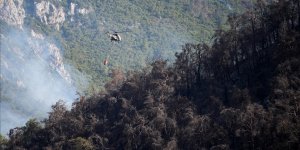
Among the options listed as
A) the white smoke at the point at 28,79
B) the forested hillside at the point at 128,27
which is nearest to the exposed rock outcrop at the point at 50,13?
the forested hillside at the point at 128,27

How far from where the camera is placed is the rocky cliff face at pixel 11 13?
16938cm

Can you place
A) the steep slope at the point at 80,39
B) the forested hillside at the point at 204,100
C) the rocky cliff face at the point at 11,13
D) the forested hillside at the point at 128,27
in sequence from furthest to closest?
the rocky cliff face at the point at 11,13 → the forested hillside at the point at 128,27 → the steep slope at the point at 80,39 → the forested hillside at the point at 204,100

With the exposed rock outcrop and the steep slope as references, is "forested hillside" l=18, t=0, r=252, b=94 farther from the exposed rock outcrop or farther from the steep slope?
the exposed rock outcrop

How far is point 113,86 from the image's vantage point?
70.8 metres

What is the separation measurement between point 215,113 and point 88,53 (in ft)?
349

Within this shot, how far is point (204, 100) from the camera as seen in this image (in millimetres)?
60969

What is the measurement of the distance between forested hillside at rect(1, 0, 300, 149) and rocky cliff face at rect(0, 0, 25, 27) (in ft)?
350

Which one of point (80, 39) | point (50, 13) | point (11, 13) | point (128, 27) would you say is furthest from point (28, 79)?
point (50, 13)

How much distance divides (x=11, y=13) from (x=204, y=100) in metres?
124

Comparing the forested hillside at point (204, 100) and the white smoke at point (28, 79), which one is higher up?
the white smoke at point (28, 79)

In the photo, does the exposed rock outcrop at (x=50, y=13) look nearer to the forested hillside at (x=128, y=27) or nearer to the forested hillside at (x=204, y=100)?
the forested hillside at (x=128, y=27)

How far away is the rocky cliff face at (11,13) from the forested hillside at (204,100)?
350 ft

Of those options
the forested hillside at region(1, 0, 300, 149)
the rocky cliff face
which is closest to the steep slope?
the rocky cliff face

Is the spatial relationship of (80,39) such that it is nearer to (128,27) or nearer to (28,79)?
(128,27)
